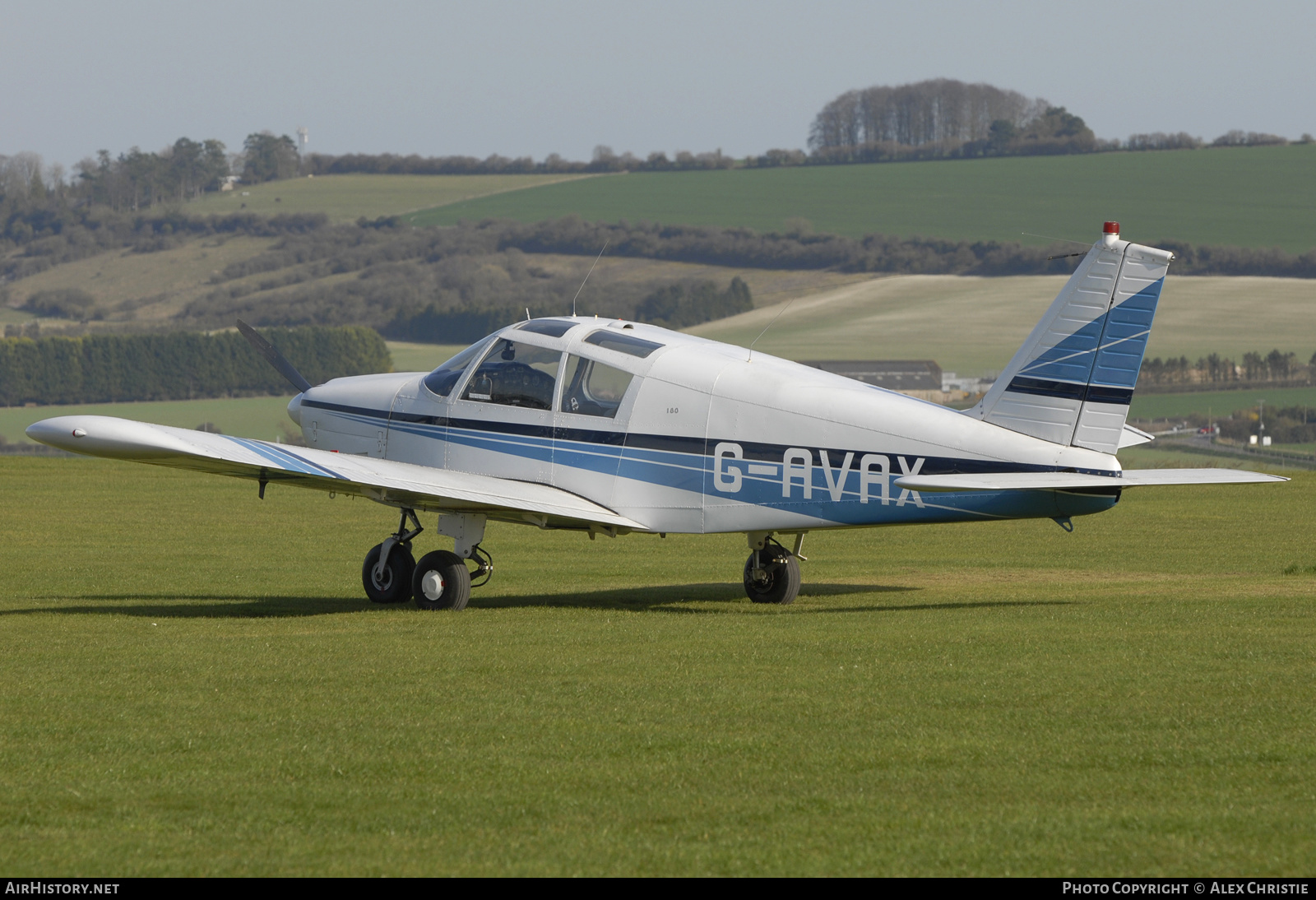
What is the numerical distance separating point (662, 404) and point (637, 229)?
359ft

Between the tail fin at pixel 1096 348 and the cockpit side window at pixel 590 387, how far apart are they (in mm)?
3867

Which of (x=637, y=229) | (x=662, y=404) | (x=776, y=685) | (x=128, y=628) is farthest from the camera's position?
(x=637, y=229)

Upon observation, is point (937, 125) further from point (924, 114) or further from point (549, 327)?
point (549, 327)

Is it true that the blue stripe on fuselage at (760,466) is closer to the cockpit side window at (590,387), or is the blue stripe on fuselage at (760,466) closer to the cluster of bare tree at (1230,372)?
the cockpit side window at (590,387)

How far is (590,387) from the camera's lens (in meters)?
14.7

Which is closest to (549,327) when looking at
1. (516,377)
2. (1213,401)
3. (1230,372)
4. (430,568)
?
(516,377)

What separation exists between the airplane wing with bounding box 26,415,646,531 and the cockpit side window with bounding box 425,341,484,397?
86 cm

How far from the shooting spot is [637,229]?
401ft

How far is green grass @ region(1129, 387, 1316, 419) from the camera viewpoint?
64.0 metres

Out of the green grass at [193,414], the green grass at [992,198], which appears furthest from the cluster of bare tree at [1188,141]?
the green grass at [193,414]

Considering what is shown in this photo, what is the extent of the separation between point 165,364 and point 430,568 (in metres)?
81.7

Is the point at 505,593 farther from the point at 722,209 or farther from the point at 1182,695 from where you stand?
the point at 722,209

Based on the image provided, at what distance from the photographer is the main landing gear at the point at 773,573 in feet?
48.8
